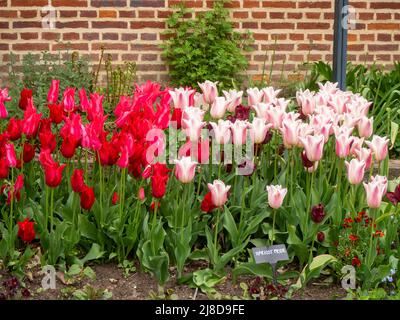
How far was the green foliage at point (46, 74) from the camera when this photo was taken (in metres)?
5.79

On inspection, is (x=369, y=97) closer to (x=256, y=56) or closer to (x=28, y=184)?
(x=256, y=56)

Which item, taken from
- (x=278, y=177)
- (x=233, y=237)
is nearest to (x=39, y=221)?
(x=233, y=237)

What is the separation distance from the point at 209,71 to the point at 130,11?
0.80 meters

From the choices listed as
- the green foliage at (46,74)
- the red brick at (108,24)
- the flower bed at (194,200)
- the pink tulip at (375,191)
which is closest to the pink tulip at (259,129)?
the flower bed at (194,200)

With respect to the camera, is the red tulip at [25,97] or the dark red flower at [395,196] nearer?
the dark red flower at [395,196]

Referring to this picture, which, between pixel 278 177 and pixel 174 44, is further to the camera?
pixel 174 44

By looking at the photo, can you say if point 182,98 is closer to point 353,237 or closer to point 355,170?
point 355,170

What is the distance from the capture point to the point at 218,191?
9.80 feet

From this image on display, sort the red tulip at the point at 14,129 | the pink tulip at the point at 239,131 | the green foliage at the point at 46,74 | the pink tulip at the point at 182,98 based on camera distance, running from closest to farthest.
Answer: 1. the pink tulip at the point at 239,131
2. the red tulip at the point at 14,129
3. the pink tulip at the point at 182,98
4. the green foliage at the point at 46,74

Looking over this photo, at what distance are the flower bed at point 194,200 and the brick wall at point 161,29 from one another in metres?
Answer: 3.21

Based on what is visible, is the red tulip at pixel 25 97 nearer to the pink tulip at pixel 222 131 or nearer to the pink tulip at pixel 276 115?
the pink tulip at pixel 222 131

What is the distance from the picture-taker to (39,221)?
10.6 ft

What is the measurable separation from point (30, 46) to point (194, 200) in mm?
3584

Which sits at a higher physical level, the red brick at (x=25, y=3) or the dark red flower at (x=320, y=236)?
the red brick at (x=25, y=3)
